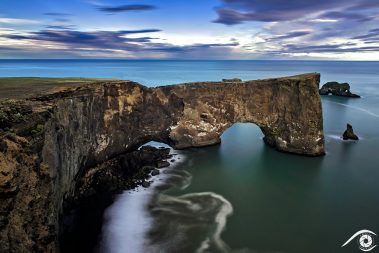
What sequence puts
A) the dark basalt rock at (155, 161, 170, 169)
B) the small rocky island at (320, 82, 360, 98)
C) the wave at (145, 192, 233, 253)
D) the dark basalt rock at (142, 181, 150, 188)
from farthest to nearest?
1. the small rocky island at (320, 82, 360, 98)
2. the dark basalt rock at (155, 161, 170, 169)
3. the dark basalt rock at (142, 181, 150, 188)
4. the wave at (145, 192, 233, 253)

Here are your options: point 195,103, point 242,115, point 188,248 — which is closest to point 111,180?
point 188,248

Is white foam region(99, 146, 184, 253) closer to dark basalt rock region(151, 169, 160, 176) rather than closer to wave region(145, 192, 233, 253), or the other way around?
wave region(145, 192, 233, 253)

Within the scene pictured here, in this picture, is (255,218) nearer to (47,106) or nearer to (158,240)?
(158,240)

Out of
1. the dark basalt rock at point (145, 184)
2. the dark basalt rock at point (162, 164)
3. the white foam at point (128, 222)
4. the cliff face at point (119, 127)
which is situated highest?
the cliff face at point (119, 127)

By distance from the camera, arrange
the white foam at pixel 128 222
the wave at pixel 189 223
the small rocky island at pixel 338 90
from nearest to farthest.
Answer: the wave at pixel 189 223 → the white foam at pixel 128 222 → the small rocky island at pixel 338 90

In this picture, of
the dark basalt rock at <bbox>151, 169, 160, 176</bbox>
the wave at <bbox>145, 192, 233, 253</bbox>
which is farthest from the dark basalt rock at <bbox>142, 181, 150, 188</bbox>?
the dark basalt rock at <bbox>151, 169, 160, 176</bbox>

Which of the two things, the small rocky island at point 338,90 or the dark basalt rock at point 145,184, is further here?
the small rocky island at point 338,90

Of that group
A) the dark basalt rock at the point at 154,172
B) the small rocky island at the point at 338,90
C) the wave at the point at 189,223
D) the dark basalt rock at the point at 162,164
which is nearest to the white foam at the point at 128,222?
the wave at the point at 189,223

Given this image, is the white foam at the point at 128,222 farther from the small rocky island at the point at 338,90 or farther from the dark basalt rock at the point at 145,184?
the small rocky island at the point at 338,90

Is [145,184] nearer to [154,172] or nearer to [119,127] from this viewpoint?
[154,172]
